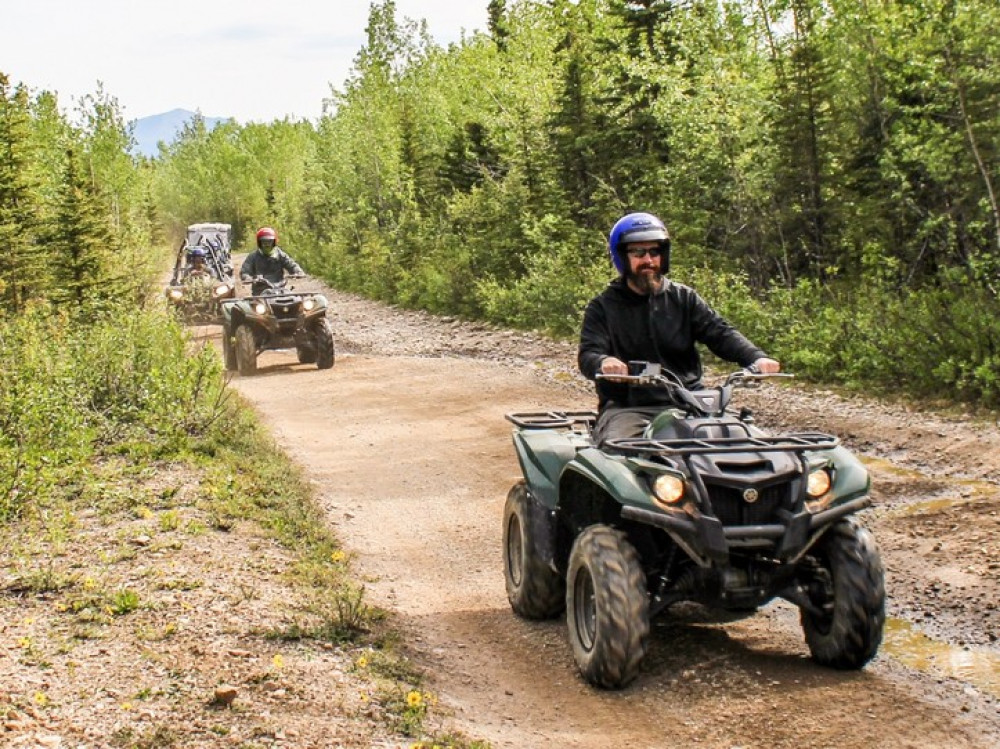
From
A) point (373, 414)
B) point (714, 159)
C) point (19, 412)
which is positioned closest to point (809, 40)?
point (714, 159)

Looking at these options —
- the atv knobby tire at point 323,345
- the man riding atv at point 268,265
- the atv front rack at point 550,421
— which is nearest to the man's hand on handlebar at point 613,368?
the atv front rack at point 550,421

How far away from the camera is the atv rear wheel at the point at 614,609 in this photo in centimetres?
483

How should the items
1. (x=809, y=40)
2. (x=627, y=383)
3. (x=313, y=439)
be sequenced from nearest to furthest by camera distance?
1. (x=627, y=383)
2. (x=313, y=439)
3. (x=809, y=40)

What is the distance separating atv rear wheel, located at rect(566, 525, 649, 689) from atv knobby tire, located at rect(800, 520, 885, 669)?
0.88 m

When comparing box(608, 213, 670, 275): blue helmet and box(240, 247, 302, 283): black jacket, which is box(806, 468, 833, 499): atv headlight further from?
box(240, 247, 302, 283): black jacket

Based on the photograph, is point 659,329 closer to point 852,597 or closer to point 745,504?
point 745,504

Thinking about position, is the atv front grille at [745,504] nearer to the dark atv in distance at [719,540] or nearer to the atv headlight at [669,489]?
the dark atv in distance at [719,540]

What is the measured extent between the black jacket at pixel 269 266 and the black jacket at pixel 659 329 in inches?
514

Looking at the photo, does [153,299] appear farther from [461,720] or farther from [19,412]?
[461,720]

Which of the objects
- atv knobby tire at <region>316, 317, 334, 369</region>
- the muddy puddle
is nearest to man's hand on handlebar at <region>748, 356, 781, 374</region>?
the muddy puddle

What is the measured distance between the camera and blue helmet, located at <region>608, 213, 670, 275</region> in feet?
19.6

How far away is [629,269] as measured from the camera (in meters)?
6.08

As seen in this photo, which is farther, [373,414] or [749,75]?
[749,75]

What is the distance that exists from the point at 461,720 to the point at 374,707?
0.39m
